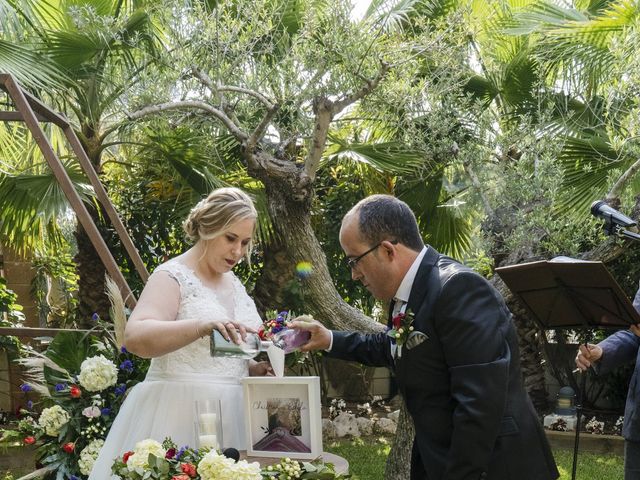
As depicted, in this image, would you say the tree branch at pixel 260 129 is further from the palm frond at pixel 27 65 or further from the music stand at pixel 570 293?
the music stand at pixel 570 293

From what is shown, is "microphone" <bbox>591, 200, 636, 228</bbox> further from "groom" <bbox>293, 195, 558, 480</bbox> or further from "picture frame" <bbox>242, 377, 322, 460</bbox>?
"picture frame" <bbox>242, 377, 322, 460</bbox>

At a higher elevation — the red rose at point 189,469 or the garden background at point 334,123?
the garden background at point 334,123

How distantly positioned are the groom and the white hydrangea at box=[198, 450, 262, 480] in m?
0.53

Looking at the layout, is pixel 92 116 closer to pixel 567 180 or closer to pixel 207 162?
pixel 207 162

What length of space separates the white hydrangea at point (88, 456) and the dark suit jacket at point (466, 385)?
2.16 metres

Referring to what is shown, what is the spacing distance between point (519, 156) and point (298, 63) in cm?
208

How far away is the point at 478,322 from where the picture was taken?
87.3 inches

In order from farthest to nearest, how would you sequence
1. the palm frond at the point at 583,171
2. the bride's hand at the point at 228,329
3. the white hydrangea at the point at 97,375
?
the palm frond at the point at 583,171 < the white hydrangea at the point at 97,375 < the bride's hand at the point at 228,329

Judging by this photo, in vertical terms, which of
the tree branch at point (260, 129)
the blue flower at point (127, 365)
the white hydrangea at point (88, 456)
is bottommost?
the white hydrangea at point (88, 456)

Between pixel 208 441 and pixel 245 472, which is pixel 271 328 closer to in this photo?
pixel 208 441

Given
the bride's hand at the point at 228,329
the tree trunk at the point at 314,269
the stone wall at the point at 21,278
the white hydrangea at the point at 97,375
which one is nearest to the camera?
the bride's hand at the point at 228,329

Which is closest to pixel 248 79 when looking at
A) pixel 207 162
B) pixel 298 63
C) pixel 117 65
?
pixel 298 63

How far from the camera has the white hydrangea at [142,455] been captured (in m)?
2.36

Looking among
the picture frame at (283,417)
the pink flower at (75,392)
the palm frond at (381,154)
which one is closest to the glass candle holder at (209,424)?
the picture frame at (283,417)
